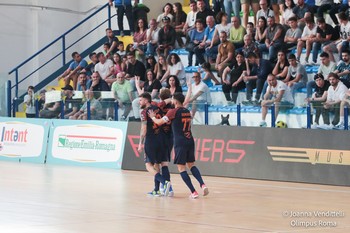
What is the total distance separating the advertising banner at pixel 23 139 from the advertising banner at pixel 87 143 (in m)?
0.36

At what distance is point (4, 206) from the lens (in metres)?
15.2

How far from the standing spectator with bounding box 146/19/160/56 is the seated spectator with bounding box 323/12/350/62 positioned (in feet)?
23.5

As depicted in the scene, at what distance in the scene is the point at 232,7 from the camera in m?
28.3

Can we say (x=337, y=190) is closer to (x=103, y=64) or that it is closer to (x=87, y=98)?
(x=87, y=98)

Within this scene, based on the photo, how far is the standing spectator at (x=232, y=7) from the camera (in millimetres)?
27906

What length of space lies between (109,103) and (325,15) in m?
7.28

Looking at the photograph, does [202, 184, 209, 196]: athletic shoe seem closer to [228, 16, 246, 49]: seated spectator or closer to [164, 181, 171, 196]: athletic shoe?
[164, 181, 171, 196]: athletic shoe

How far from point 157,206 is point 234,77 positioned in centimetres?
1049

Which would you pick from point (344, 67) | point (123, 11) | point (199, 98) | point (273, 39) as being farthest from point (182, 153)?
point (123, 11)

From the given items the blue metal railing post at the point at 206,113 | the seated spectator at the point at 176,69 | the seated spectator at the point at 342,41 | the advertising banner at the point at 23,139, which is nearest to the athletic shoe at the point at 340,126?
the blue metal railing post at the point at 206,113

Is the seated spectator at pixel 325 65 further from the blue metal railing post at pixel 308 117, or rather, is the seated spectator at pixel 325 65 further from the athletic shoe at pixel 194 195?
the athletic shoe at pixel 194 195

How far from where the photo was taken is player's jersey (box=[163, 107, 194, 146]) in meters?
16.3

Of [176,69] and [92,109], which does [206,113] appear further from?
[176,69]

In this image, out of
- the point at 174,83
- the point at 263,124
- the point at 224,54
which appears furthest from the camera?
the point at 224,54
